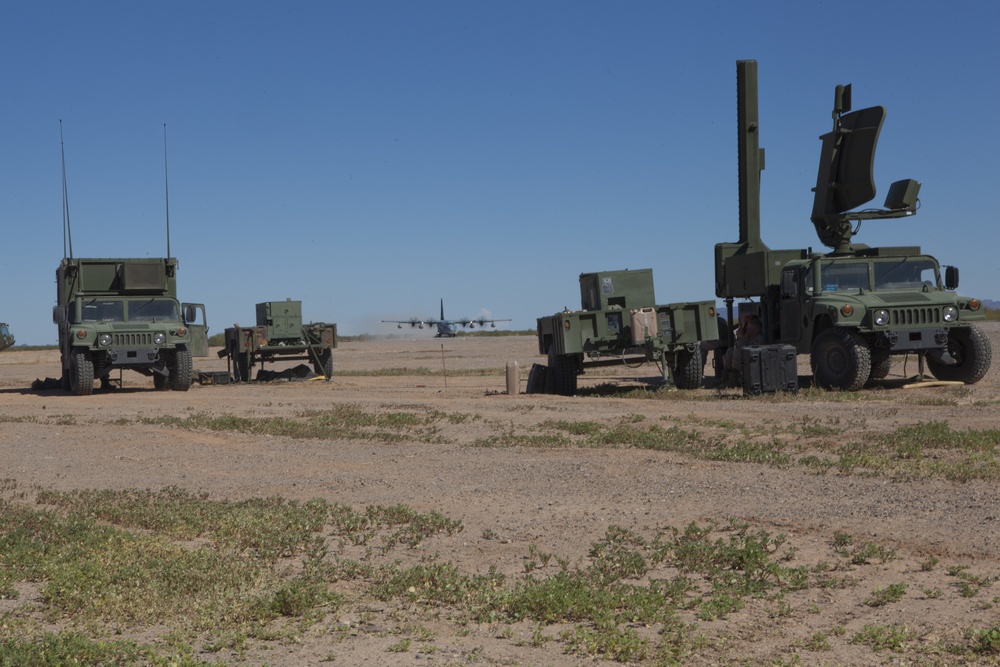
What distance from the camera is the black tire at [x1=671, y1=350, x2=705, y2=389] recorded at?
18.0 m

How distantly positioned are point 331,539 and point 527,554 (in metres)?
1.31

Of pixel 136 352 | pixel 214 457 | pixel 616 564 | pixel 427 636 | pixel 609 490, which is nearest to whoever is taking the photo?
pixel 427 636

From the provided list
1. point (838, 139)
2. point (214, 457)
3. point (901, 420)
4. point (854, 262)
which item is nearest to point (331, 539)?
point (214, 457)

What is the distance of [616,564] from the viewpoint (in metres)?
6.22

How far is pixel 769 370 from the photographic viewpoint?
16125 mm

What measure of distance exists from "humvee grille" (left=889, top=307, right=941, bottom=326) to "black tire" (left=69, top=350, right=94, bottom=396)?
14.1 m

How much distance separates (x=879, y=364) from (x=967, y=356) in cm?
133

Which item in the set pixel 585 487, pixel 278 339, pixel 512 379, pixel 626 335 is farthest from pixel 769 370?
pixel 278 339

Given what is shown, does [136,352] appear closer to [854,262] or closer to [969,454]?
[854,262]

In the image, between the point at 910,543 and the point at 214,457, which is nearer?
the point at 910,543

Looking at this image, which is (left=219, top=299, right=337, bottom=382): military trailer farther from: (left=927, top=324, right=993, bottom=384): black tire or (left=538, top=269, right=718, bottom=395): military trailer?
(left=927, top=324, right=993, bottom=384): black tire

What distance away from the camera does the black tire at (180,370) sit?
21922 mm

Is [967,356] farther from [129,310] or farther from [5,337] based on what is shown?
[5,337]

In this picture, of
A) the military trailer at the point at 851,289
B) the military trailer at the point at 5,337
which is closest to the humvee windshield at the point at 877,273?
the military trailer at the point at 851,289
